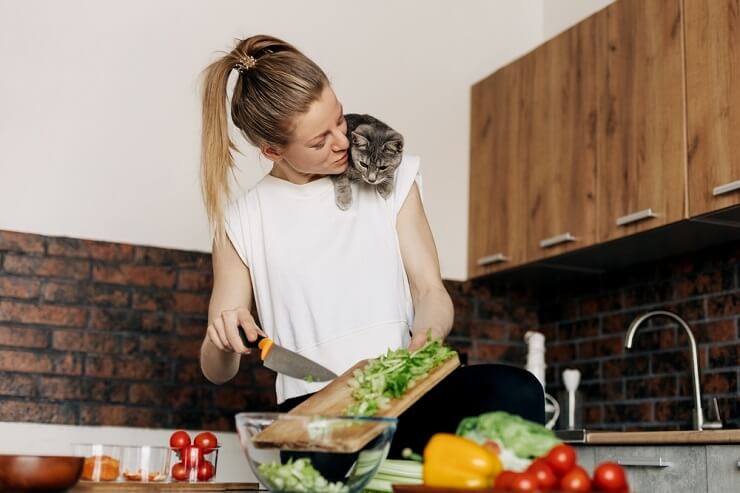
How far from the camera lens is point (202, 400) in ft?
11.5

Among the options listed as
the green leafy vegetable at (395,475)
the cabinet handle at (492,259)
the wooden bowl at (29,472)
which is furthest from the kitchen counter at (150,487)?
the cabinet handle at (492,259)

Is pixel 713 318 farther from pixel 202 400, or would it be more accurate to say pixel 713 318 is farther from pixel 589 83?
pixel 202 400

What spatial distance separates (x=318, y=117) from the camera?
2.15m

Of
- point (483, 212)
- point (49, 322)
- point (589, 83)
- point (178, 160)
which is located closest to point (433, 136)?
point (483, 212)

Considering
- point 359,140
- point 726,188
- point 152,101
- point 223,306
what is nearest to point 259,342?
point 223,306

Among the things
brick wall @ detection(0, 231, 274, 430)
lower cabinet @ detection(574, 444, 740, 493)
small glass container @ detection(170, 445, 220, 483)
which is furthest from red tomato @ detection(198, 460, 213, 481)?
brick wall @ detection(0, 231, 274, 430)

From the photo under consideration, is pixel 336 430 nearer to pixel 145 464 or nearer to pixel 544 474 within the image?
pixel 544 474

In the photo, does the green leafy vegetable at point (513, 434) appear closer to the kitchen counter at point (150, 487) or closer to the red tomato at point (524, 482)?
the red tomato at point (524, 482)

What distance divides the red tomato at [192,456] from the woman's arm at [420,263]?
54 centimetres

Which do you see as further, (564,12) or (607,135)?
(564,12)

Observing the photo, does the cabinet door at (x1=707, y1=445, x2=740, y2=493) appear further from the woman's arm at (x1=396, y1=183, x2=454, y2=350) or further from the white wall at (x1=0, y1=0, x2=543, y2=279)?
the white wall at (x1=0, y1=0, x2=543, y2=279)

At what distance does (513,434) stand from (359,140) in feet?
3.68

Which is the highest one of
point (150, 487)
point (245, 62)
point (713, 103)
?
point (713, 103)

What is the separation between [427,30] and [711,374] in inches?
71.3
